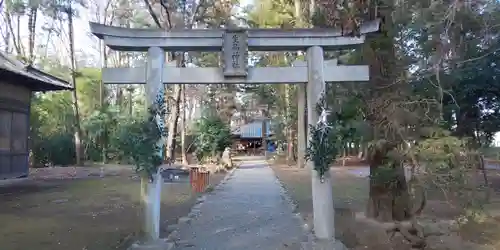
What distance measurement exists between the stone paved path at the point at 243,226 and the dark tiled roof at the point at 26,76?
7.46 m

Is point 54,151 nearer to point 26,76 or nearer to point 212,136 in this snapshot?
point 212,136

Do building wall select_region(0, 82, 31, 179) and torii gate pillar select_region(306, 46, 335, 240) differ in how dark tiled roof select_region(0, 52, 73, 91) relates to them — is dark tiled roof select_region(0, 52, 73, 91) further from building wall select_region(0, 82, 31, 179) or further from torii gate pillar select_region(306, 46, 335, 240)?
torii gate pillar select_region(306, 46, 335, 240)

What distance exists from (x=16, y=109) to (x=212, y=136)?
11.9 m

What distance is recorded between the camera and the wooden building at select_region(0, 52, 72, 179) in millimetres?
15422

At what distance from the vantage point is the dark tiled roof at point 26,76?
14383 millimetres

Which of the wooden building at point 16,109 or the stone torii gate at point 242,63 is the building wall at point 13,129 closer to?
the wooden building at point 16,109

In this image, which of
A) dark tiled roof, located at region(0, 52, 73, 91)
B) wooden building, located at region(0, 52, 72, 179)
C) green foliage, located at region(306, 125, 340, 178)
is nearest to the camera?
green foliage, located at region(306, 125, 340, 178)

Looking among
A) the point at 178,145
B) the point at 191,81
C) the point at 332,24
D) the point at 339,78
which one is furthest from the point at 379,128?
the point at 178,145

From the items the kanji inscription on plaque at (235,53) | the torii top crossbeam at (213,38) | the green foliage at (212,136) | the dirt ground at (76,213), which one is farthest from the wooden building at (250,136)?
the kanji inscription on plaque at (235,53)

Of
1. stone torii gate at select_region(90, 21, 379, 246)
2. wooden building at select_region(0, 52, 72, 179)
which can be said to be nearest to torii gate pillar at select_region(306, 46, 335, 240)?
stone torii gate at select_region(90, 21, 379, 246)

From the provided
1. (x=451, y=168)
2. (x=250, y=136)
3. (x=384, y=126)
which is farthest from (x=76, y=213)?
(x=250, y=136)

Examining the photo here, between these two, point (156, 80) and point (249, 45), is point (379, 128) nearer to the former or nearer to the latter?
point (249, 45)

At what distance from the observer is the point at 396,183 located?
8.59 m

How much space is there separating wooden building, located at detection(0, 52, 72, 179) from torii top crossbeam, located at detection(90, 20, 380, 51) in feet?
28.3
